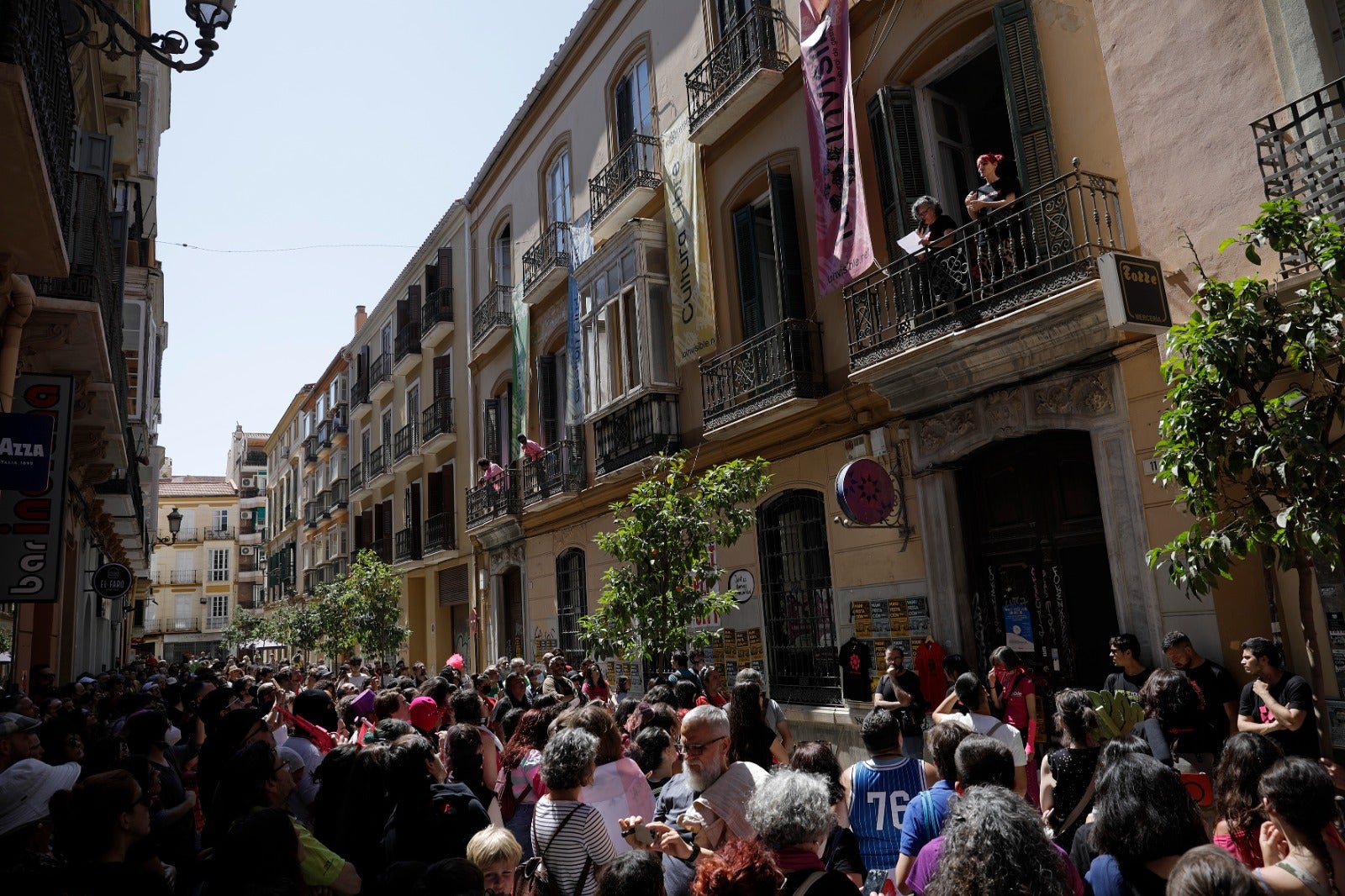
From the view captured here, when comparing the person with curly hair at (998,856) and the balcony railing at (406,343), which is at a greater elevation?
the balcony railing at (406,343)

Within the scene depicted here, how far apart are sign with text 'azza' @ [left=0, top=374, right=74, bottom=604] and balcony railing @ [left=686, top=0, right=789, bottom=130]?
8872 millimetres

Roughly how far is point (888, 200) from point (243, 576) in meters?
66.4

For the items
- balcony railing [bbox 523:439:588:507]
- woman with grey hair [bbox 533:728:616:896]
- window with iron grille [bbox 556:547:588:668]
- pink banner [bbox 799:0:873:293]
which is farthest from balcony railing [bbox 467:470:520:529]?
woman with grey hair [bbox 533:728:616:896]

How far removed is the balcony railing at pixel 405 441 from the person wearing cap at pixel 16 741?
21021 mm

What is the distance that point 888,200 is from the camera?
10719 mm

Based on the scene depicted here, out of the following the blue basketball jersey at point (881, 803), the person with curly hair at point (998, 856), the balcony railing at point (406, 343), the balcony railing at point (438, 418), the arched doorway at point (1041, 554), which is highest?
the balcony railing at point (406, 343)

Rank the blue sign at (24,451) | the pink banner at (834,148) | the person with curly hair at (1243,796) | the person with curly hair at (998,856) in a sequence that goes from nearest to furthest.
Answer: the person with curly hair at (998,856) < the person with curly hair at (1243,796) < the blue sign at (24,451) < the pink banner at (834,148)

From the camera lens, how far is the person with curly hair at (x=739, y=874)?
2.91 m

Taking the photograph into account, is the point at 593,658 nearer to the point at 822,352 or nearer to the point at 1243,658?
the point at 822,352

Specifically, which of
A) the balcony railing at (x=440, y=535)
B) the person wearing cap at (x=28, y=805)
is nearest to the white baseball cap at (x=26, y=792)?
the person wearing cap at (x=28, y=805)

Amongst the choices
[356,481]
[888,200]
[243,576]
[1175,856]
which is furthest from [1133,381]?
[243,576]

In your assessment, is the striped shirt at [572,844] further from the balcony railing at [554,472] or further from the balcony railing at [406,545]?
the balcony railing at [406,545]

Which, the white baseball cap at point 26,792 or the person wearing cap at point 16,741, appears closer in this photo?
the white baseball cap at point 26,792

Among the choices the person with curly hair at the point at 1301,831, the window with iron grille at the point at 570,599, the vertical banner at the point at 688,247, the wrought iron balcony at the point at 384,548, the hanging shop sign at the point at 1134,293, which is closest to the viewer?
the person with curly hair at the point at 1301,831
